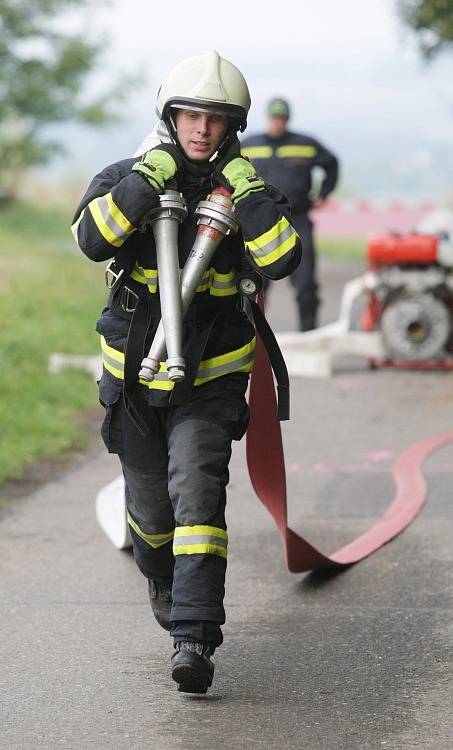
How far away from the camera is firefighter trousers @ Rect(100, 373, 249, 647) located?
15.6 feet

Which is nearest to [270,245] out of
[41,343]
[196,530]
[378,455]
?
[196,530]

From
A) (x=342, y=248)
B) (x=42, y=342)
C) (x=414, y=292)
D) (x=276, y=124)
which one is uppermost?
(x=276, y=124)

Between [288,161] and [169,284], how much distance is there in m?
8.38

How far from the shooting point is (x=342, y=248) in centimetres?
2931

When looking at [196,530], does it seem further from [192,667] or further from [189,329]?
[189,329]

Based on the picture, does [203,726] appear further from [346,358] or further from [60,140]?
[60,140]

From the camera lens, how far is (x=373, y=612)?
5.82m

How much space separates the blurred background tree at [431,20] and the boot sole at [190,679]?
17.8m

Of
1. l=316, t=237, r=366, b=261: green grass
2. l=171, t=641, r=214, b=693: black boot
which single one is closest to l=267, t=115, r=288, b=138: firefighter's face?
l=171, t=641, r=214, b=693: black boot

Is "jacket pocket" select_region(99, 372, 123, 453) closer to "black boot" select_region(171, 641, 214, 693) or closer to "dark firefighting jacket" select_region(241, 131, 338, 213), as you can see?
"black boot" select_region(171, 641, 214, 693)

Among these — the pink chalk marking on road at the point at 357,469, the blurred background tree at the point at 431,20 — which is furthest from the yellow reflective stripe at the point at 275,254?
the blurred background tree at the point at 431,20

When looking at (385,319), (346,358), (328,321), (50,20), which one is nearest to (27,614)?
(385,319)

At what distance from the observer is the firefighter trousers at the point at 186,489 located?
15.6ft

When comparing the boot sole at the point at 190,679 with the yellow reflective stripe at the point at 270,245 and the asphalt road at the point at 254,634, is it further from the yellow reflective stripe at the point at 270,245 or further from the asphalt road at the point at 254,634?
the yellow reflective stripe at the point at 270,245
